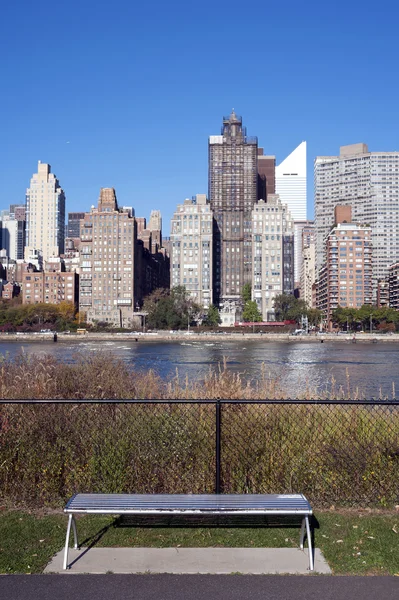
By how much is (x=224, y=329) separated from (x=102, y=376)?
492ft

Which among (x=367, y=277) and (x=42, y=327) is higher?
(x=367, y=277)

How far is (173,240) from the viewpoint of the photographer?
614 feet

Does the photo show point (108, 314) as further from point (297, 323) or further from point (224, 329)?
point (297, 323)

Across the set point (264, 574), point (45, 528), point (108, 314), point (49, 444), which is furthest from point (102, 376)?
point (108, 314)

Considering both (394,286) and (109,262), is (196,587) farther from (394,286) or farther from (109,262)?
(394,286)

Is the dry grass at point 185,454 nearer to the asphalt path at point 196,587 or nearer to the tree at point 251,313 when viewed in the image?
the asphalt path at point 196,587

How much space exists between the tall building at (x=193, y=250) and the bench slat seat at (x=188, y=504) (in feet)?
582

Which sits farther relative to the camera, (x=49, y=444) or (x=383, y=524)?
(x=49, y=444)

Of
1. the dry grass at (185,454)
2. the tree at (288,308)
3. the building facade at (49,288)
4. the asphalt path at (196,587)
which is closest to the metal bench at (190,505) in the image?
the asphalt path at (196,587)

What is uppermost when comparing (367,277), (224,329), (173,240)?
(173,240)

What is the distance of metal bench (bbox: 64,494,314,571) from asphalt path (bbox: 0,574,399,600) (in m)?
0.33

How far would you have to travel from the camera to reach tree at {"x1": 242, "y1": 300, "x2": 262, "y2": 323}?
171m

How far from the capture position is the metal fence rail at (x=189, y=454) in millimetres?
8758

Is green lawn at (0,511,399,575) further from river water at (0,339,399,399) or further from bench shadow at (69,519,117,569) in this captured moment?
river water at (0,339,399,399)
